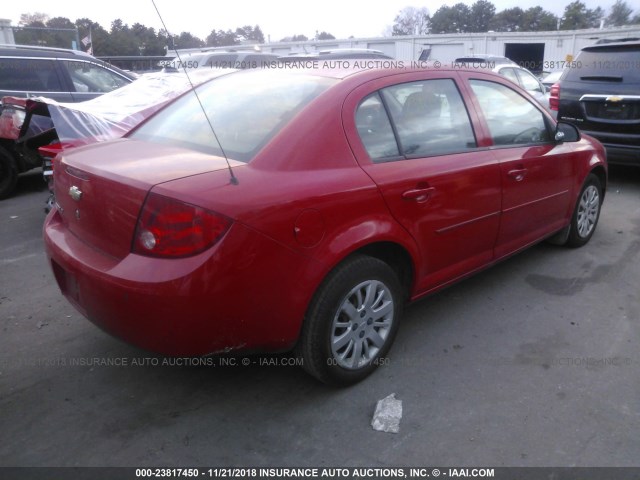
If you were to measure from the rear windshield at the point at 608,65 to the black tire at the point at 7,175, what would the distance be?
285 inches

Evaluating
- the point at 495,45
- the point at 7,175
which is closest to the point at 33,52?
the point at 7,175

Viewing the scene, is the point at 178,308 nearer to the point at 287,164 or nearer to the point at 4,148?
the point at 287,164

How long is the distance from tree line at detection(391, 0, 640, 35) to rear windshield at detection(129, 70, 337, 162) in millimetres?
51647

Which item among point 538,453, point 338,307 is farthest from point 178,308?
point 538,453

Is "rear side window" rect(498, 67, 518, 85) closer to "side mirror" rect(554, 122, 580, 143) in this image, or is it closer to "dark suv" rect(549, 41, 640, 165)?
"dark suv" rect(549, 41, 640, 165)

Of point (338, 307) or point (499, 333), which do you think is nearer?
point (338, 307)

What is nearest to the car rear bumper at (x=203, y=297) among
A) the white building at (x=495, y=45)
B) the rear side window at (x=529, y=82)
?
the rear side window at (x=529, y=82)

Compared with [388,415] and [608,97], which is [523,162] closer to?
[388,415]

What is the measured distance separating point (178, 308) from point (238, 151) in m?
0.83

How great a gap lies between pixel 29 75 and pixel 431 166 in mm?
6764

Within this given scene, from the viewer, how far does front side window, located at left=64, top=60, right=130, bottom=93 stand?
25.7ft

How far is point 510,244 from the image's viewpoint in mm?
3760

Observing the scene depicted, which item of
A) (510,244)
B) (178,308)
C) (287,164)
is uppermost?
(287,164)

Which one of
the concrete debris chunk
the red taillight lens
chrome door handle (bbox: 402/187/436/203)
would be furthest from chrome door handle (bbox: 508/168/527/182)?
the red taillight lens
